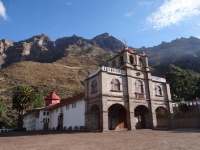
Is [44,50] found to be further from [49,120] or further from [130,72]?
[130,72]

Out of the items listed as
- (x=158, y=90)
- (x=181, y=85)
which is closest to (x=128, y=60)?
(x=158, y=90)

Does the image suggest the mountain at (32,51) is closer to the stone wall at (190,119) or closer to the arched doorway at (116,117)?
the arched doorway at (116,117)

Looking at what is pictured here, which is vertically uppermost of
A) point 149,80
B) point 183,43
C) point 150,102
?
point 183,43

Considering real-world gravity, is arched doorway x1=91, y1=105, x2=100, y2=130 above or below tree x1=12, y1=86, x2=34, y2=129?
below

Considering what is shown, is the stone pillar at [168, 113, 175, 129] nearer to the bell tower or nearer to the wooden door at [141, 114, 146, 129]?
the wooden door at [141, 114, 146, 129]

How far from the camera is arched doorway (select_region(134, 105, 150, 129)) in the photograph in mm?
30011

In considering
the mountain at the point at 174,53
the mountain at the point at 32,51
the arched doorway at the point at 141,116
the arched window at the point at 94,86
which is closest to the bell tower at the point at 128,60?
the arched window at the point at 94,86

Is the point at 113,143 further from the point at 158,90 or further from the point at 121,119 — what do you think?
the point at 158,90

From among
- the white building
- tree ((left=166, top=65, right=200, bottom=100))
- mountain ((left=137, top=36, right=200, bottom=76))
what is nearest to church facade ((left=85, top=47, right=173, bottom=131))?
the white building

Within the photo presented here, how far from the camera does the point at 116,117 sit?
28.1 m

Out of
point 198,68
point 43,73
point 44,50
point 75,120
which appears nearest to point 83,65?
point 43,73

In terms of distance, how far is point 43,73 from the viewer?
118688mm

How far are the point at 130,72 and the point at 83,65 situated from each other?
393 feet

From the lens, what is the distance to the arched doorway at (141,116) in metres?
30.0
